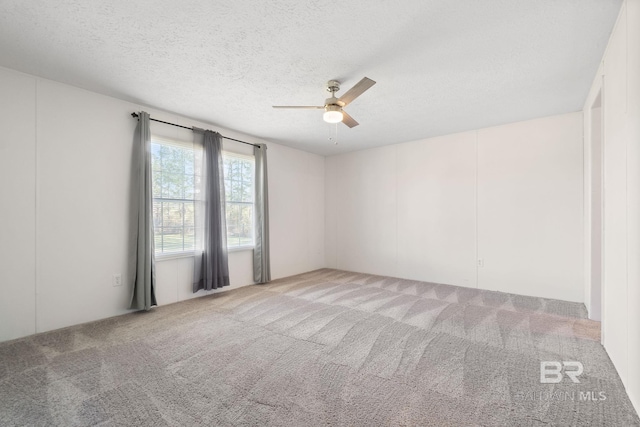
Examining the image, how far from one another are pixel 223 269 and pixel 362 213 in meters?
3.05

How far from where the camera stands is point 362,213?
5961mm

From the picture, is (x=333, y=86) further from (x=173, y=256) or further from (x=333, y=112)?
(x=173, y=256)

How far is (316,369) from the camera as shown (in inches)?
87.7

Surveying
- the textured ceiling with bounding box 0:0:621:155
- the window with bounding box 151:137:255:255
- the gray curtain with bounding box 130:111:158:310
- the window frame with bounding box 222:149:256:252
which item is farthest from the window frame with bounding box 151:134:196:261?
the window frame with bounding box 222:149:256:252

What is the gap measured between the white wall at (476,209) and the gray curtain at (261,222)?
1.94 metres

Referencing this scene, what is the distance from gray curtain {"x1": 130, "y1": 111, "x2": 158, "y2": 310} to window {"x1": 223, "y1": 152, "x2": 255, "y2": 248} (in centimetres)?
124

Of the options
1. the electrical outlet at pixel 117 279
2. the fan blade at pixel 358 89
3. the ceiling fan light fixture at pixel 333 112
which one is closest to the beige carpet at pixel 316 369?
the electrical outlet at pixel 117 279

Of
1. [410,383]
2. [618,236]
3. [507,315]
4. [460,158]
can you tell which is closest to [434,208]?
[460,158]

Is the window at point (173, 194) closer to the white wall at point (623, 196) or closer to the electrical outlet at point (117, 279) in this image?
the electrical outlet at point (117, 279)

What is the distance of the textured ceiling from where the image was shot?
6.24 feet

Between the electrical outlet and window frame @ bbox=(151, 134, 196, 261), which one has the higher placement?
window frame @ bbox=(151, 134, 196, 261)

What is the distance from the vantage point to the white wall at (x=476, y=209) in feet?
12.8

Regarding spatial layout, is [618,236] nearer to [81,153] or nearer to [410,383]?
[410,383]

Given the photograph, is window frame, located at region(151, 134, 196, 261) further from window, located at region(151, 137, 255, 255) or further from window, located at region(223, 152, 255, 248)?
window, located at region(223, 152, 255, 248)
